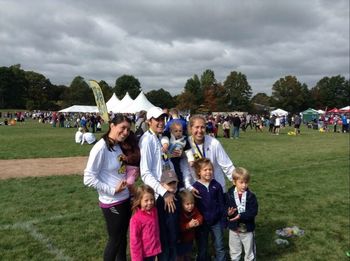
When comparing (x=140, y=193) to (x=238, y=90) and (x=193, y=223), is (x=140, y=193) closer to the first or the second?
(x=193, y=223)

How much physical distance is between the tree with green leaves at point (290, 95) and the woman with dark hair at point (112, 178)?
10815 centimetres

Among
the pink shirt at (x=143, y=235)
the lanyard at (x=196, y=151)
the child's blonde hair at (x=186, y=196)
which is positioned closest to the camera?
the pink shirt at (x=143, y=235)

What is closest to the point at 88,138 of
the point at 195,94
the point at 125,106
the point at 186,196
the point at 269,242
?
the point at 269,242

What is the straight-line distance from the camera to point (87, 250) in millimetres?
5523

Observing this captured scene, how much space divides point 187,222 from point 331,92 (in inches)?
5188

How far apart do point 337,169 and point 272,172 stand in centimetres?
249

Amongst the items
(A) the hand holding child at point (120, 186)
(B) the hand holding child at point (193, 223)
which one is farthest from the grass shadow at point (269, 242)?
(A) the hand holding child at point (120, 186)

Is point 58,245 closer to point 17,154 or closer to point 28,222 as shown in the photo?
point 28,222

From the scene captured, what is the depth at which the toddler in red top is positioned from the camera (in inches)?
169

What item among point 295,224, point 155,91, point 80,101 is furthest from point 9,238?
point 155,91

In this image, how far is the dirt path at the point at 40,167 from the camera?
11367mm

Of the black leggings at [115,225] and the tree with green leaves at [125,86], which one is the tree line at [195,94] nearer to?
the tree with green leaves at [125,86]

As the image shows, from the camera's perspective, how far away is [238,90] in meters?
111

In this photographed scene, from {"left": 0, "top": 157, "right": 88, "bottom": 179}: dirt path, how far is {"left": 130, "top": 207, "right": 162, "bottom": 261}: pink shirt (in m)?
7.93
